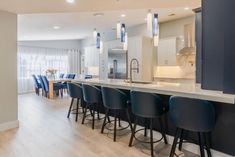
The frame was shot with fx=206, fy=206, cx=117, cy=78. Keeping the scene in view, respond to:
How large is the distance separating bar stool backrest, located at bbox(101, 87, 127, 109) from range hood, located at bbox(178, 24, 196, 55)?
10.0ft

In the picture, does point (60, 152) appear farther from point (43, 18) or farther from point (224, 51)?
point (43, 18)

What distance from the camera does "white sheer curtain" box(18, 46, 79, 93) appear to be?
988 cm

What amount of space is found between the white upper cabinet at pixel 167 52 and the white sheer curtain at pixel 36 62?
6.30 m

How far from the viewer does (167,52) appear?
6387 mm

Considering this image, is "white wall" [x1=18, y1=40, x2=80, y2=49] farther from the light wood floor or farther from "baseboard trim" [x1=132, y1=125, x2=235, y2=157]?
"baseboard trim" [x1=132, y1=125, x2=235, y2=157]

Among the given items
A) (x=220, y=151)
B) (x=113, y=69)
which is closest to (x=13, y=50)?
(x=220, y=151)

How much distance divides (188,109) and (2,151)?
257 cm

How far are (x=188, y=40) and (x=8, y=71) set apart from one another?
458 cm

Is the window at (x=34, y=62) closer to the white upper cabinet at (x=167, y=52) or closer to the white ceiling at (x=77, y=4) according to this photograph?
A: the white upper cabinet at (x=167, y=52)

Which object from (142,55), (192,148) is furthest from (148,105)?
(142,55)

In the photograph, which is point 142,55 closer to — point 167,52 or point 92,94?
point 167,52

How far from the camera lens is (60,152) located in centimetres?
287

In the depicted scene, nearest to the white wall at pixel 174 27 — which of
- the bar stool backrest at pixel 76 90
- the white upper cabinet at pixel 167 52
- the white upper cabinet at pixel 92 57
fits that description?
the white upper cabinet at pixel 167 52

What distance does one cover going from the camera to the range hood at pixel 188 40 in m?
5.47
